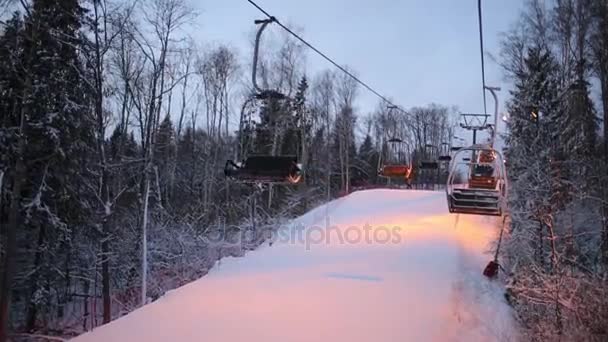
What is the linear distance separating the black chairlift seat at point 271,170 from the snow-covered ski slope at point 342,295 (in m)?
2.83

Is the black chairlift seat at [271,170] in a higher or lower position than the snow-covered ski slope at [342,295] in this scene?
higher

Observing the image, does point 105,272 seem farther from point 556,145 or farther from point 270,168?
point 556,145

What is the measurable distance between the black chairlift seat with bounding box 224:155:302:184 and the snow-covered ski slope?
2.83 m

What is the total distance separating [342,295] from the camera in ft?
37.5

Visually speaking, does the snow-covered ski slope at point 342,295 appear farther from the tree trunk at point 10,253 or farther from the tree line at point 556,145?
the tree trunk at point 10,253

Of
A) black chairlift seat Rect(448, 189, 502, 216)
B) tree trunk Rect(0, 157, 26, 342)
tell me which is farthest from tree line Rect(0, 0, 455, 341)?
black chairlift seat Rect(448, 189, 502, 216)

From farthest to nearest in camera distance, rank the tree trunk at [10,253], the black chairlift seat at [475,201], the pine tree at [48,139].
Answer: the pine tree at [48,139]
the tree trunk at [10,253]
the black chairlift seat at [475,201]

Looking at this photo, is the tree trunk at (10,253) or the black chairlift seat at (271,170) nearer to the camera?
the black chairlift seat at (271,170)

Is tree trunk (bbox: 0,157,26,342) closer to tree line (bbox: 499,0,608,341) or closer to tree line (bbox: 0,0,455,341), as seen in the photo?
tree line (bbox: 0,0,455,341)

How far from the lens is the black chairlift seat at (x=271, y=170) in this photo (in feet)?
28.2

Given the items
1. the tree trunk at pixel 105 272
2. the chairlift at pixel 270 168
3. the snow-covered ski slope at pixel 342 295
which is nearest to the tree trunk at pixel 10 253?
the tree trunk at pixel 105 272

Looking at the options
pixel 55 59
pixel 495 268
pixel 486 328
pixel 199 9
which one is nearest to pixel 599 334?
pixel 486 328

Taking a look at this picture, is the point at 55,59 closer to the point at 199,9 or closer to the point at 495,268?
the point at 199,9

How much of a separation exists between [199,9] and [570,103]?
16.7m
